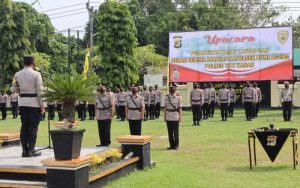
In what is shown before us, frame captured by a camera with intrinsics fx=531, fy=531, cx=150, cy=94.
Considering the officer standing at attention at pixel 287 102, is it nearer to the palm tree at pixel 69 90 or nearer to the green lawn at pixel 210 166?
the green lawn at pixel 210 166

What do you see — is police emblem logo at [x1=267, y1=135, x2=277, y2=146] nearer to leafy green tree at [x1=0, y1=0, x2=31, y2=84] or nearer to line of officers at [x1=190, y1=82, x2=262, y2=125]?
line of officers at [x1=190, y1=82, x2=262, y2=125]

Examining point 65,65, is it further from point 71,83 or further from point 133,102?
point 71,83

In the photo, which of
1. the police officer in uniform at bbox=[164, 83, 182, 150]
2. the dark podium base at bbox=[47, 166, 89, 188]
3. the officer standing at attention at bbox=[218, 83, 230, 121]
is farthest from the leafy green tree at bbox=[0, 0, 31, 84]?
the dark podium base at bbox=[47, 166, 89, 188]

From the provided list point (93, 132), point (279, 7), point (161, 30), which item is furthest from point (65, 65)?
point (93, 132)

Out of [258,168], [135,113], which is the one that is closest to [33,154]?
[258,168]

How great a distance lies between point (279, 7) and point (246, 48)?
2827cm

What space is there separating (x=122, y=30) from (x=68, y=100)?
29.1 metres

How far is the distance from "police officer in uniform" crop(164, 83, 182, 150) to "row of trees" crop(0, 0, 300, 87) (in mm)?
14943

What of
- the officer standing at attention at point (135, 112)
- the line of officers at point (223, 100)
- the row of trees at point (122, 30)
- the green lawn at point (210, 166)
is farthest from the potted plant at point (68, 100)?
the row of trees at point (122, 30)

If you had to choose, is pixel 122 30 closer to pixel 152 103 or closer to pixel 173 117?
pixel 152 103

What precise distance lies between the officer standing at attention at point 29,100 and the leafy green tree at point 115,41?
27.0 m

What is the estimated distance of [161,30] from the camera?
2037 inches

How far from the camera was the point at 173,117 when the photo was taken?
13750 mm

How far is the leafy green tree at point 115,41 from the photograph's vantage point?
36438 mm
